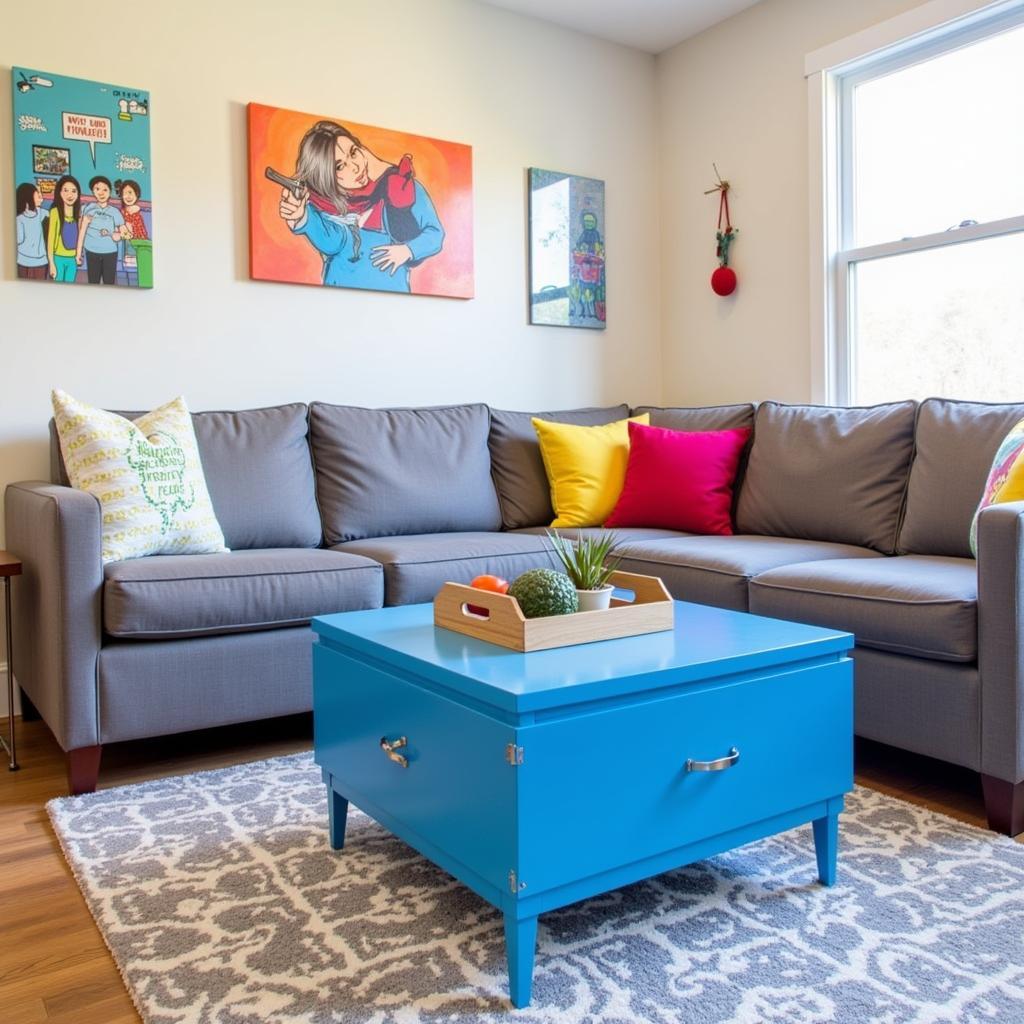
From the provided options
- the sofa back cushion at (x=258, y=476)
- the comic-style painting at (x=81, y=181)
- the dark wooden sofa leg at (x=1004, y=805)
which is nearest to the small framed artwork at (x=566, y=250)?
the sofa back cushion at (x=258, y=476)

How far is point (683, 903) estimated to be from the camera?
5.15 ft

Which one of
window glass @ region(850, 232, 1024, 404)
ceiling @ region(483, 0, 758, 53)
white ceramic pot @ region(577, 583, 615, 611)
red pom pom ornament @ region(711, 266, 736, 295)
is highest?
ceiling @ region(483, 0, 758, 53)

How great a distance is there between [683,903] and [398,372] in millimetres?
2369

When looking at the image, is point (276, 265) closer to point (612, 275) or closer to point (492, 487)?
point (492, 487)

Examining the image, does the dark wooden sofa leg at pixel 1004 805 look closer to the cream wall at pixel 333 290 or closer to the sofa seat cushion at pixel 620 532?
the sofa seat cushion at pixel 620 532

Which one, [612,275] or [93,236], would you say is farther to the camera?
[612,275]

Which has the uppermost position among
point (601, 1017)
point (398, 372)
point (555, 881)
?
point (398, 372)

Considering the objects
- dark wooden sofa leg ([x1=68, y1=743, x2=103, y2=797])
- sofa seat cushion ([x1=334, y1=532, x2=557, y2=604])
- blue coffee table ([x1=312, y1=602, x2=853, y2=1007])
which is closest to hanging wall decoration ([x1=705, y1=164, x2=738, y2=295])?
sofa seat cushion ([x1=334, y1=532, x2=557, y2=604])

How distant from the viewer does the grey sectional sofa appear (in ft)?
6.34

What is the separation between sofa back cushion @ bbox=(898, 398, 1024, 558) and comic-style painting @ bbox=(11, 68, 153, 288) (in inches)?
93.5

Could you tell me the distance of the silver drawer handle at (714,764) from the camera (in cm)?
143

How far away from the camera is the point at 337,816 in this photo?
5.86 ft

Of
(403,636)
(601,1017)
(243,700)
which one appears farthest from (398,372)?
(601,1017)

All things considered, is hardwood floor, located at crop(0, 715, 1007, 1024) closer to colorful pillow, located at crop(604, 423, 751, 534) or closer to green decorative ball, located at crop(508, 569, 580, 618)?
green decorative ball, located at crop(508, 569, 580, 618)
